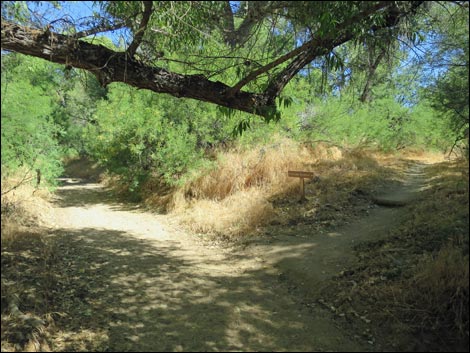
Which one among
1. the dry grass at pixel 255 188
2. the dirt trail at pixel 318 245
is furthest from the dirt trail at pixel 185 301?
the dry grass at pixel 255 188

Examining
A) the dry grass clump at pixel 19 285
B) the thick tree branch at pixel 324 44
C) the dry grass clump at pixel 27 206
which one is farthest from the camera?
the dry grass clump at pixel 27 206

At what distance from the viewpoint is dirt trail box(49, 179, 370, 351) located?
A: 368 centimetres

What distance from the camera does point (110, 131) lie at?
12500 millimetres

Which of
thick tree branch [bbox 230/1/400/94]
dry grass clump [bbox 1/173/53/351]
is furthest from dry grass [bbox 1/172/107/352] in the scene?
thick tree branch [bbox 230/1/400/94]

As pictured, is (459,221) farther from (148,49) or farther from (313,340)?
(148,49)

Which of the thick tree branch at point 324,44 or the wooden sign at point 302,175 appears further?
the wooden sign at point 302,175

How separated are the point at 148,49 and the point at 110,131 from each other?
7.90 meters

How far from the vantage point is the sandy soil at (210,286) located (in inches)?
147

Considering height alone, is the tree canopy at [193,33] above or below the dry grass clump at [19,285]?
above

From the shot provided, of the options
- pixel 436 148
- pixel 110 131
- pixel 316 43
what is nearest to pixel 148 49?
pixel 316 43

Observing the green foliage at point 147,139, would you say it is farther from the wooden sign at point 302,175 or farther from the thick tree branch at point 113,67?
the thick tree branch at point 113,67

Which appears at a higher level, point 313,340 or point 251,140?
point 251,140

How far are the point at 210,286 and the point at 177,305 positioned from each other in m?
0.78

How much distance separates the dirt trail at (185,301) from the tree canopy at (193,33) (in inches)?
101
